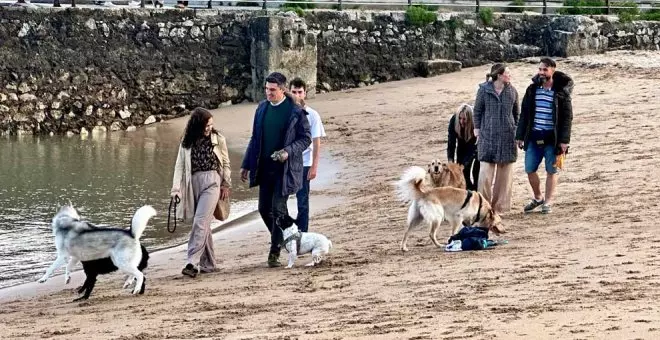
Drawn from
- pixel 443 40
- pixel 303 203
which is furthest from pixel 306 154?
pixel 443 40

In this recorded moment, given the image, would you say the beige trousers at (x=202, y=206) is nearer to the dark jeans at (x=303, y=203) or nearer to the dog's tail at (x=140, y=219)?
the dark jeans at (x=303, y=203)

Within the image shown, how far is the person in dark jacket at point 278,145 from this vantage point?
372 inches

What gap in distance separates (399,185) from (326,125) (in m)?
11.9

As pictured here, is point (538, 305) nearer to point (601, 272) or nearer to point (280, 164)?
point (601, 272)

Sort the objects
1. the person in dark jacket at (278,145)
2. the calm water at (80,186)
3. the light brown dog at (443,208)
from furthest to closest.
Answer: the calm water at (80,186), the light brown dog at (443,208), the person in dark jacket at (278,145)

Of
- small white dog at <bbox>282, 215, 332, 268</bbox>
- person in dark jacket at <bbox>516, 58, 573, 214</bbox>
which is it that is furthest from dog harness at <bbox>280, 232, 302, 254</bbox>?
person in dark jacket at <bbox>516, 58, 573, 214</bbox>

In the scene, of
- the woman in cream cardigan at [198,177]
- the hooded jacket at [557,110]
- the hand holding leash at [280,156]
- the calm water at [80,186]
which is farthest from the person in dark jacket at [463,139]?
the calm water at [80,186]

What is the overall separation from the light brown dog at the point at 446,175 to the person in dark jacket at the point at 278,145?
1818 millimetres

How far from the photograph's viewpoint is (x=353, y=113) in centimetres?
2256

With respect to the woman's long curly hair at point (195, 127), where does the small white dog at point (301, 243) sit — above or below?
below

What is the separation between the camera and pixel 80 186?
16344 millimetres

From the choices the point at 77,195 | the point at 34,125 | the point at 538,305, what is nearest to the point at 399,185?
the point at 538,305

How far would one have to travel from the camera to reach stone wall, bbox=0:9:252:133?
2278cm

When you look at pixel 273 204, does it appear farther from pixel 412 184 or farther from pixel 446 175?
pixel 446 175
